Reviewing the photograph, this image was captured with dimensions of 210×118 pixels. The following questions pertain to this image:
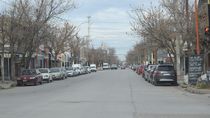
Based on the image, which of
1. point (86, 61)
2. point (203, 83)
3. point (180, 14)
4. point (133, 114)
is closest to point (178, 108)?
point (133, 114)

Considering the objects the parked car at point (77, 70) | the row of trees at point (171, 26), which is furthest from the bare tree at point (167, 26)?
the parked car at point (77, 70)

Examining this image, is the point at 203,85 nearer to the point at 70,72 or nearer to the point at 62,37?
the point at 70,72

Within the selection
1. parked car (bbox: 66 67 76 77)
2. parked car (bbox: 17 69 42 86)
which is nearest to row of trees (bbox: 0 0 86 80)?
parked car (bbox: 17 69 42 86)

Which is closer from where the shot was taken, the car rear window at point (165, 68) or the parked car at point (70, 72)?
the car rear window at point (165, 68)

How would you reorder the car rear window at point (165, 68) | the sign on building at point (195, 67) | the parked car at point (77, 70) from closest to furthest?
the sign on building at point (195, 67) < the car rear window at point (165, 68) < the parked car at point (77, 70)

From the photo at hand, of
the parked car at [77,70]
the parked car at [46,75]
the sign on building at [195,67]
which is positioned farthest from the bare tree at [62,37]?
the sign on building at [195,67]

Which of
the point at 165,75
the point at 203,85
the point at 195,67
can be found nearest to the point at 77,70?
the point at 165,75

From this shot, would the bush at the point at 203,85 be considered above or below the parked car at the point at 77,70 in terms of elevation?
below

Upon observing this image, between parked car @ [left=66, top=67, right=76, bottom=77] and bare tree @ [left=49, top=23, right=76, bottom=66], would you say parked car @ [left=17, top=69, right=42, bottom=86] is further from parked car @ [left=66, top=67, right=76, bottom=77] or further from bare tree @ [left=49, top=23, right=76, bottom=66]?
bare tree @ [left=49, top=23, right=76, bottom=66]

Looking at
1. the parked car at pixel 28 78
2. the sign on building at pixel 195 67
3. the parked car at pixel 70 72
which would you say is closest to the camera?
the sign on building at pixel 195 67

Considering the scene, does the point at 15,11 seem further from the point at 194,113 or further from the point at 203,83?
the point at 194,113

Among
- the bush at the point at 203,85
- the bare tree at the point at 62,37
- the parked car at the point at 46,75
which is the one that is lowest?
the bush at the point at 203,85

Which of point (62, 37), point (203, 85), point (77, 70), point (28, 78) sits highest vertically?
point (62, 37)

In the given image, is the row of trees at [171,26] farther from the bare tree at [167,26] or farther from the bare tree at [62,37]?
the bare tree at [62,37]
